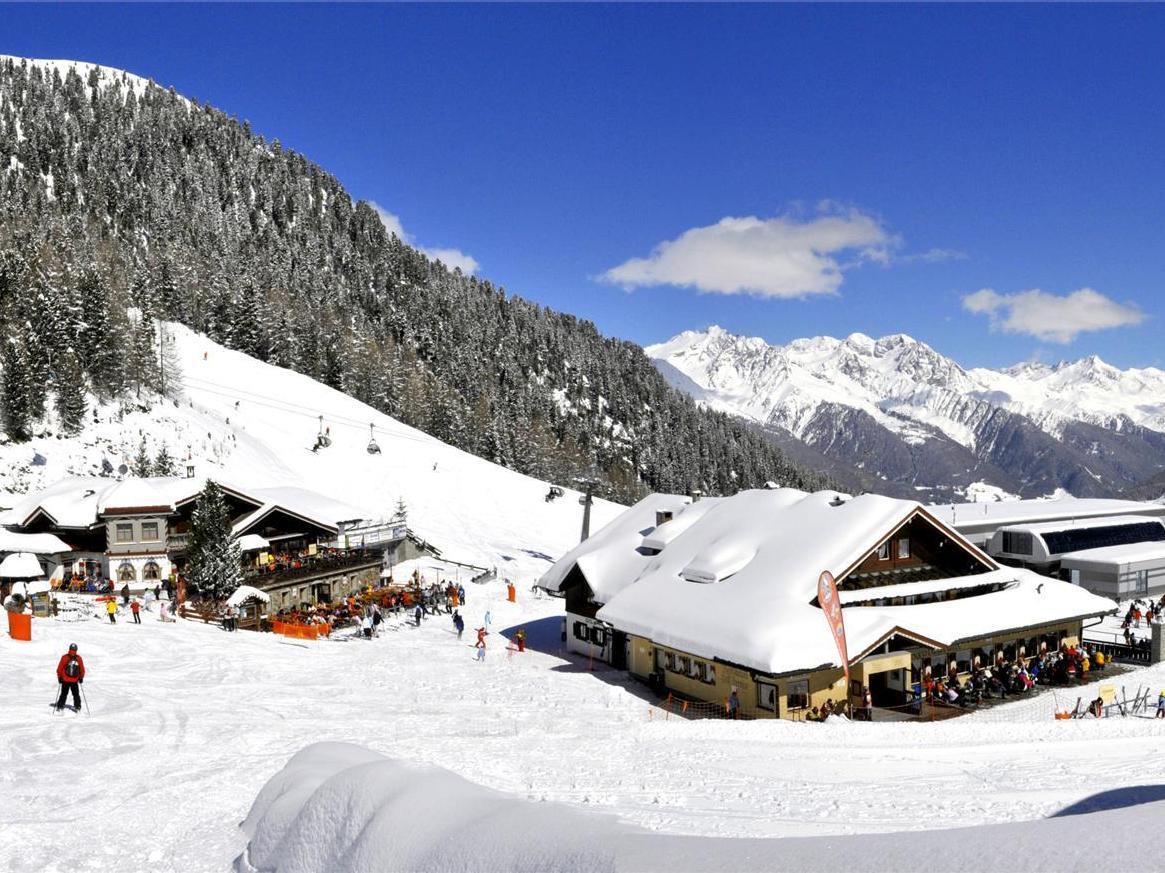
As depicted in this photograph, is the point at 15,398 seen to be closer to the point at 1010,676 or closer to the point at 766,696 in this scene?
the point at 766,696

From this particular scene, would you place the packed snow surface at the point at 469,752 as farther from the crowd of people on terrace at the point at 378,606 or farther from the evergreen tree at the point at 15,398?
the evergreen tree at the point at 15,398

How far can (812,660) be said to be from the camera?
26141 mm

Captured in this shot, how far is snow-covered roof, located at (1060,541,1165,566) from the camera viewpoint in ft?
174

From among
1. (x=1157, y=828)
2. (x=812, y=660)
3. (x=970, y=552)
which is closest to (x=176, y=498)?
(x=812, y=660)

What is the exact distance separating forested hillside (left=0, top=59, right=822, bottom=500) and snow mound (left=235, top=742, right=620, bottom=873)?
63546 mm

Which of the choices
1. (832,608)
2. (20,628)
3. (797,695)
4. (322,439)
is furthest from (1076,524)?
(322,439)

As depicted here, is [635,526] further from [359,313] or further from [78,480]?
[359,313]

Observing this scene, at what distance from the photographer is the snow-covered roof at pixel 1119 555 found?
5302 cm

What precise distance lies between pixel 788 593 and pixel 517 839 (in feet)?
A: 78.1

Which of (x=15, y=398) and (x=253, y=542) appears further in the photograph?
(x=15, y=398)

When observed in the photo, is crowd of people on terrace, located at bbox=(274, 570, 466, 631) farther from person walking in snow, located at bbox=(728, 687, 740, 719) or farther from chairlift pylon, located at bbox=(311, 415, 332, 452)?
chairlift pylon, located at bbox=(311, 415, 332, 452)

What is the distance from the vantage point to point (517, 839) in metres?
6.33

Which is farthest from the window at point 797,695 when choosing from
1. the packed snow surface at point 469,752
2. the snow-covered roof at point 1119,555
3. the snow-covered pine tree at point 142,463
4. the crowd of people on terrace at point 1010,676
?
the snow-covered pine tree at point 142,463

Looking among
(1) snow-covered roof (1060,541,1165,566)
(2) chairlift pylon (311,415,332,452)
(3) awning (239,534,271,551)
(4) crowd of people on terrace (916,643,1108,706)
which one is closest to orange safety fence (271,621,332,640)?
(3) awning (239,534,271,551)
